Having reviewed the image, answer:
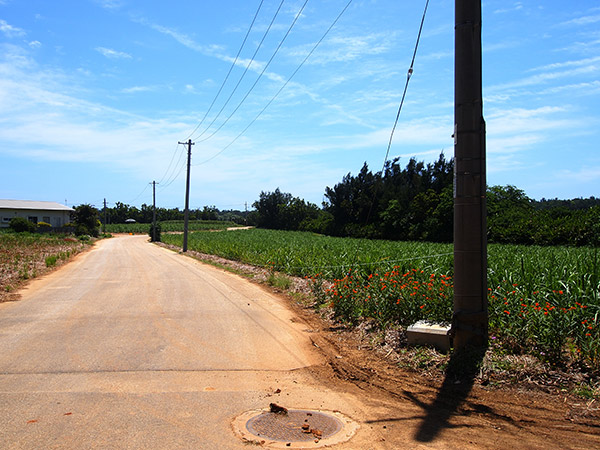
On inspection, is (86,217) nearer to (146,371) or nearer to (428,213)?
(428,213)

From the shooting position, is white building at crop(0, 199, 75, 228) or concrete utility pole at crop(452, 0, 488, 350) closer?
concrete utility pole at crop(452, 0, 488, 350)

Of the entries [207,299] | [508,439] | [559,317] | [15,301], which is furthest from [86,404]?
[15,301]

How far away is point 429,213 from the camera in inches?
2032

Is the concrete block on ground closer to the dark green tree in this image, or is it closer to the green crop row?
the green crop row

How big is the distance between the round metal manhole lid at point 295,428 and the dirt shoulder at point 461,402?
0.36 m

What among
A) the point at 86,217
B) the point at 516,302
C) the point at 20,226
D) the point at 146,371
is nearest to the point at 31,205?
the point at 86,217

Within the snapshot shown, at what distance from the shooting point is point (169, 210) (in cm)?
15175

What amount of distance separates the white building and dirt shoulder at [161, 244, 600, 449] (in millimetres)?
68624

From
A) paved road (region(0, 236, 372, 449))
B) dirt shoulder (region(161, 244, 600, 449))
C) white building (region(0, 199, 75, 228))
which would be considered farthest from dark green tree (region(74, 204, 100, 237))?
dirt shoulder (region(161, 244, 600, 449))

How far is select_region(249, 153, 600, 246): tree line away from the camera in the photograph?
35969 mm

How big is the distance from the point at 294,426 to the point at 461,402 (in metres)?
1.82

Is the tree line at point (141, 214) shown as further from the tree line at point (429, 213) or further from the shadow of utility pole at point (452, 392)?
the shadow of utility pole at point (452, 392)

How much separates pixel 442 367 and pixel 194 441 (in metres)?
3.21

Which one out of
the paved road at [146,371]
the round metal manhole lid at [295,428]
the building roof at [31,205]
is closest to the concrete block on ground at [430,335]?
the paved road at [146,371]
